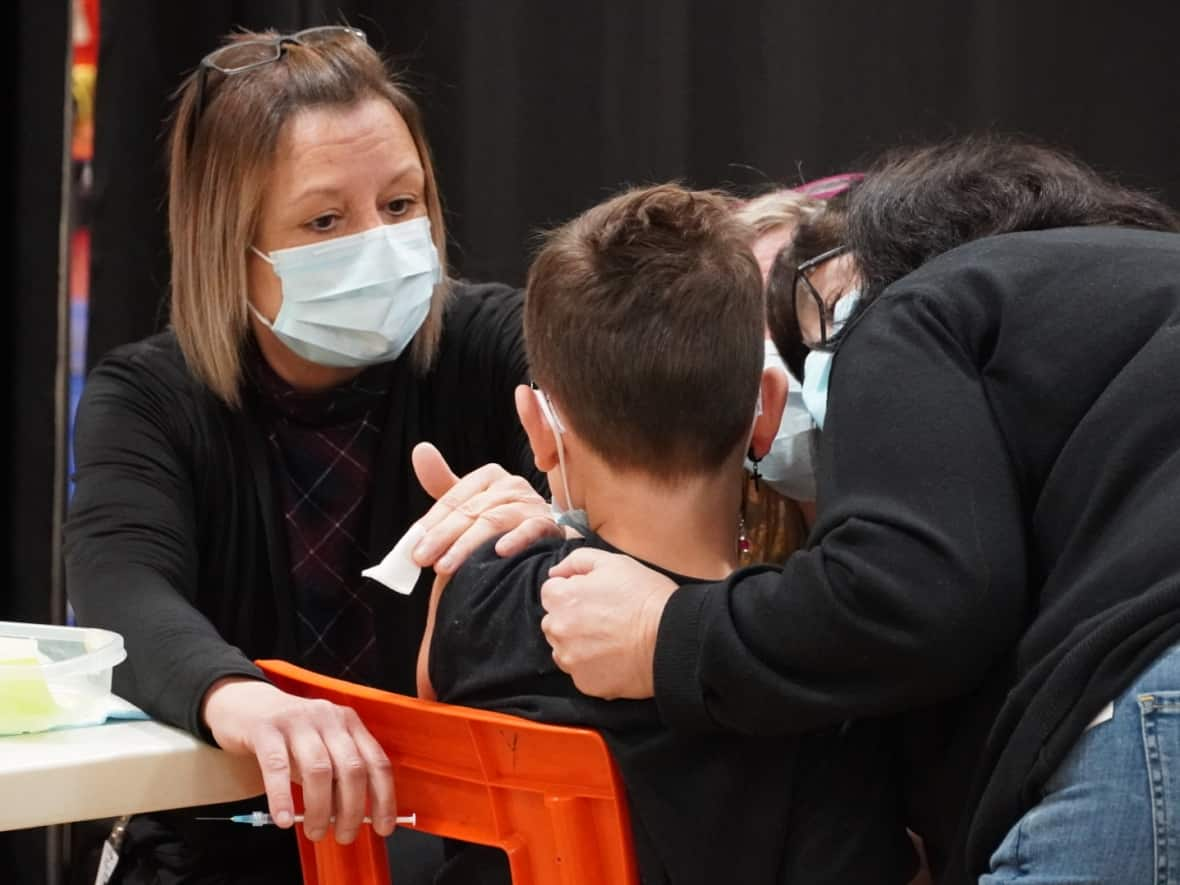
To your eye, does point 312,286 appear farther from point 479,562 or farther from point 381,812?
point 381,812

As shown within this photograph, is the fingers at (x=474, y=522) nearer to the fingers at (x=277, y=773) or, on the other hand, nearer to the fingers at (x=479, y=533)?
the fingers at (x=479, y=533)

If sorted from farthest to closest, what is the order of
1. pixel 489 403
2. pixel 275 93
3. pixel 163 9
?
pixel 163 9
pixel 489 403
pixel 275 93

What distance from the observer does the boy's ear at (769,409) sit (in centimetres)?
144

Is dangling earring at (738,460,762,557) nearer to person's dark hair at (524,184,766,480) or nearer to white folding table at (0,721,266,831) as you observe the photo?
person's dark hair at (524,184,766,480)

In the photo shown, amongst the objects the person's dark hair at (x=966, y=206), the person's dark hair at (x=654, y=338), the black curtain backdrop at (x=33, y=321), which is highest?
the person's dark hair at (x=966, y=206)

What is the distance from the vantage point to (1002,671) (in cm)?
119

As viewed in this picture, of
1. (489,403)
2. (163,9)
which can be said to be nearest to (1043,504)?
(489,403)

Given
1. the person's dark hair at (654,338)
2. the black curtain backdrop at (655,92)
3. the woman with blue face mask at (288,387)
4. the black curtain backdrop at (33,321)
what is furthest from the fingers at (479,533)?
the black curtain backdrop at (33,321)

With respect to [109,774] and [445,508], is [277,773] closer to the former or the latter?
[109,774]

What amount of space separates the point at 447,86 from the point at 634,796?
2040 millimetres

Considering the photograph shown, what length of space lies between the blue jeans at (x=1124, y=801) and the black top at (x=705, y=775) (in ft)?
0.78

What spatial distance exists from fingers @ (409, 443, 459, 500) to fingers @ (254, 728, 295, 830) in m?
0.32

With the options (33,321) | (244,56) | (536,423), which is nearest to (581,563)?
(536,423)

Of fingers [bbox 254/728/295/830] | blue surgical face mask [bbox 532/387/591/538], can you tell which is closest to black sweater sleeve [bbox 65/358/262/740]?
fingers [bbox 254/728/295/830]
